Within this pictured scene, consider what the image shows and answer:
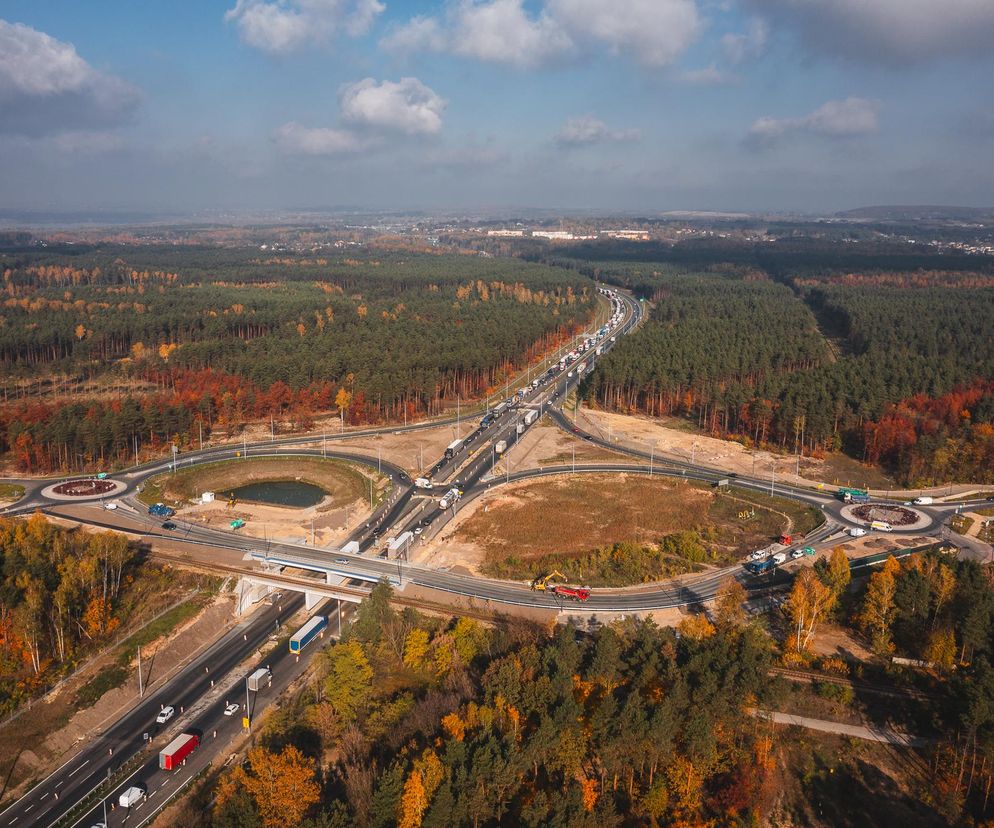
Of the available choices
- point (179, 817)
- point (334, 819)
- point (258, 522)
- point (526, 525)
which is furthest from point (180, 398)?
point (334, 819)

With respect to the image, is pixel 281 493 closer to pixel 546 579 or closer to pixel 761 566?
pixel 546 579

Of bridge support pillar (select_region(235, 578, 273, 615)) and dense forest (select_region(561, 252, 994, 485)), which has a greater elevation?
dense forest (select_region(561, 252, 994, 485))

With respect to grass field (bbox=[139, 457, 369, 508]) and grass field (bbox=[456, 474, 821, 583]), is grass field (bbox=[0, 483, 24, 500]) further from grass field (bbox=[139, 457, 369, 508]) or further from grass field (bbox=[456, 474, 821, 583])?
grass field (bbox=[456, 474, 821, 583])

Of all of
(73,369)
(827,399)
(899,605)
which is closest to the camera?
(899,605)

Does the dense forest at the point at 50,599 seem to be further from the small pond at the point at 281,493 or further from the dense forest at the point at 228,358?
the dense forest at the point at 228,358

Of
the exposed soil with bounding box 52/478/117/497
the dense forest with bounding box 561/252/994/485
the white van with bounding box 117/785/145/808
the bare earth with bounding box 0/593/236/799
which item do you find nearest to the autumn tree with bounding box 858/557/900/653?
the dense forest with bounding box 561/252/994/485

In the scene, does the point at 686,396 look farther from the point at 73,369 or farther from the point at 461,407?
the point at 73,369

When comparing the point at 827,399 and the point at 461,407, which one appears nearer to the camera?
the point at 827,399

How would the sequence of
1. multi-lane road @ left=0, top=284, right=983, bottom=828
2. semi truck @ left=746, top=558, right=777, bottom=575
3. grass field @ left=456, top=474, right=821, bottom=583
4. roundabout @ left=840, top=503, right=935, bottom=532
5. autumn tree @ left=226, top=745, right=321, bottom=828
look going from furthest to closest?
roundabout @ left=840, top=503, right=935, bottom=532
grass field @ left=456, top=474, right=821, bottom=583
semi truck @ left=746, top=558, right=777, bottom=575
multi-lane road @ left=0, top=284, right=983, bottom=828
autumn tree @ left=226, top=745, right=321, bottom=828
